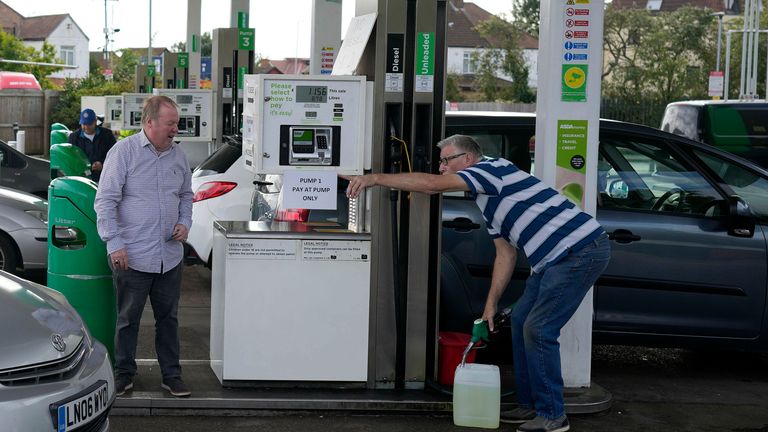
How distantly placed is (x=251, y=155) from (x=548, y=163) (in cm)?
180

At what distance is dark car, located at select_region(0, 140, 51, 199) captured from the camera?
51.5 feet

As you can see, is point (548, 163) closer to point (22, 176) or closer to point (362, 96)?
point (362, 96)

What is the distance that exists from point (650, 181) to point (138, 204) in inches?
140

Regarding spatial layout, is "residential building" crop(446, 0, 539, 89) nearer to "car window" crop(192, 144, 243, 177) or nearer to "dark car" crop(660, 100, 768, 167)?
"dark car" crop(660, 100, 768, 167)

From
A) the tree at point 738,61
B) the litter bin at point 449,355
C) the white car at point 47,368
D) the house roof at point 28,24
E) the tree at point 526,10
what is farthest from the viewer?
the house roof at point 28,24

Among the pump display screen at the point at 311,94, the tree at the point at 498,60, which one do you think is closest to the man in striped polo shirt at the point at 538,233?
the pump display screen at the point at 311,94

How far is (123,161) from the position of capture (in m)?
6.27

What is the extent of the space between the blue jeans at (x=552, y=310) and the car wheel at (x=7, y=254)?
19.2 feet

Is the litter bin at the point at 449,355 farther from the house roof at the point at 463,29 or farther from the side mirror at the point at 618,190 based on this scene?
Answer: the house roof at the point at 463,29

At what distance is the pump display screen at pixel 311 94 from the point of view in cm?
653

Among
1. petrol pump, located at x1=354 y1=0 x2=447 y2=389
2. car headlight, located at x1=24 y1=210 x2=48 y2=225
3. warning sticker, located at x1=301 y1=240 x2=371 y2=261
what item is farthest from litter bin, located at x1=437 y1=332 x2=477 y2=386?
car headlight, located at x1=24 y1=210 x2=48 y2=225

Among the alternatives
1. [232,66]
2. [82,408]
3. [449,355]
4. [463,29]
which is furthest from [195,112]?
[463,29]

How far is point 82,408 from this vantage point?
470 cm

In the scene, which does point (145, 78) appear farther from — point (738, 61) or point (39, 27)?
point (39, 27)
